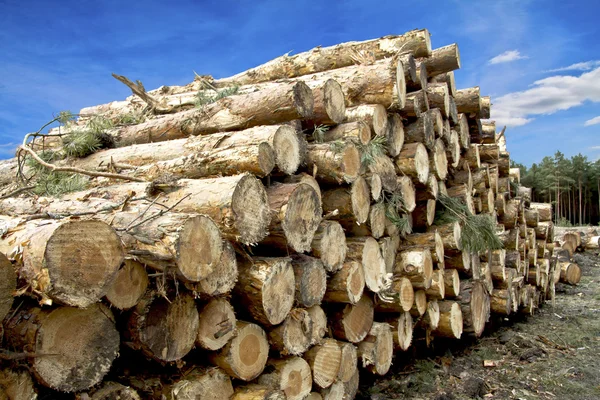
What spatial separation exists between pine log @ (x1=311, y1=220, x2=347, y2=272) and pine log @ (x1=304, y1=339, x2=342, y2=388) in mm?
585

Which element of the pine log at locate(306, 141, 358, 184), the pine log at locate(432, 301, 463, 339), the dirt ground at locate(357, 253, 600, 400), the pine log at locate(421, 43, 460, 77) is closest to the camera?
the pine log at locate(306, 141, 358, 184)

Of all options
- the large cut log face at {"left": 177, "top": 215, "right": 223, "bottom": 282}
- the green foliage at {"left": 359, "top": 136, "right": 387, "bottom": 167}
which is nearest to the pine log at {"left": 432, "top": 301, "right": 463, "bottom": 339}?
the green foliage at {"left": 359, "top": 136, "right": 387, "bottom": 167}

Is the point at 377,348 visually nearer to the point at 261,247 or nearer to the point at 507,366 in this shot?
the point at 261,247

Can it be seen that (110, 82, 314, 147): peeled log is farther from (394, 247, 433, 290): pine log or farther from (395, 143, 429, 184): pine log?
(394, 247, 433, 290): pine log

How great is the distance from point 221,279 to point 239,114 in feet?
5.74

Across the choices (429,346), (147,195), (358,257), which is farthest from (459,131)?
(147,195)

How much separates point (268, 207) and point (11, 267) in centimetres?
142

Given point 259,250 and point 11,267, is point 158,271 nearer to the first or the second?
point 11,267

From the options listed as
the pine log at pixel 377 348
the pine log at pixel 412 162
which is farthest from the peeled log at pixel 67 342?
the pine log at pixel 412 162

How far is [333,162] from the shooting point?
3.58 metres

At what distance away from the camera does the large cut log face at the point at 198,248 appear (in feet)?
7.35

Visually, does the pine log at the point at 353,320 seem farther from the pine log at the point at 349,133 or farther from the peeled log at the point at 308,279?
the pine log at the point at 349,133

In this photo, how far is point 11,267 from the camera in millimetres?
1830

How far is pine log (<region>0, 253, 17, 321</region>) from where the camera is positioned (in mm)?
1809
